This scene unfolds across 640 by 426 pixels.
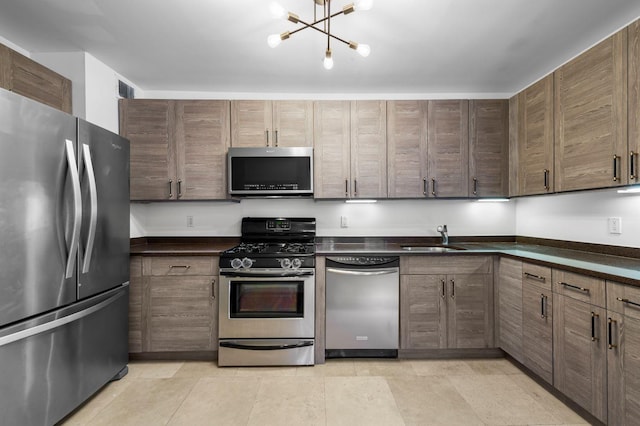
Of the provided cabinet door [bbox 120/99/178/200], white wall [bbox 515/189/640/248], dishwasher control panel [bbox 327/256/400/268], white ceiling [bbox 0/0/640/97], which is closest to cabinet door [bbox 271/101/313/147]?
white ceiling [bbox 0/0/640/97]

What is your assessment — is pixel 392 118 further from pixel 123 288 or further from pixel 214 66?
pixel 123 288

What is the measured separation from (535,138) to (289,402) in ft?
9.11

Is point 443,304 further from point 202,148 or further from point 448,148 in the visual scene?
point 202,148

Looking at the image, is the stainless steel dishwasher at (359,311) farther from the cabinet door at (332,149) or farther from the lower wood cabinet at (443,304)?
the cabinet door at (332,149)

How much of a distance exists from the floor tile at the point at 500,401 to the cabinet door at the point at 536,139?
151cm

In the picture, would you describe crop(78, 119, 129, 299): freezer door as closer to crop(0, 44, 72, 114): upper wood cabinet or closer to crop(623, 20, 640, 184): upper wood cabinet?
crop(0, 44, 72, 114): upper wood cabinet

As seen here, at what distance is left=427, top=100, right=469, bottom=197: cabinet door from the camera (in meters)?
2.94

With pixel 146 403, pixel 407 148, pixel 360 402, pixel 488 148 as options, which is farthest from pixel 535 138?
pixel 146 403

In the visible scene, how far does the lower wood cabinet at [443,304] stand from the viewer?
2623mm

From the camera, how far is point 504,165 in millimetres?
2943

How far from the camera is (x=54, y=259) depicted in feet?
5.54

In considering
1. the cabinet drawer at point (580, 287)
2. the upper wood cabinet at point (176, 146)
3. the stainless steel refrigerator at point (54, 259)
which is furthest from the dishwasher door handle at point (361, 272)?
the stainless steel refrigerator at point (54, 259)

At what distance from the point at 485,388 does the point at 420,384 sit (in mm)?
451

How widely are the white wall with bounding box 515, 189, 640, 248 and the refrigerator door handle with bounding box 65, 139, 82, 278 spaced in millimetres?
3477
